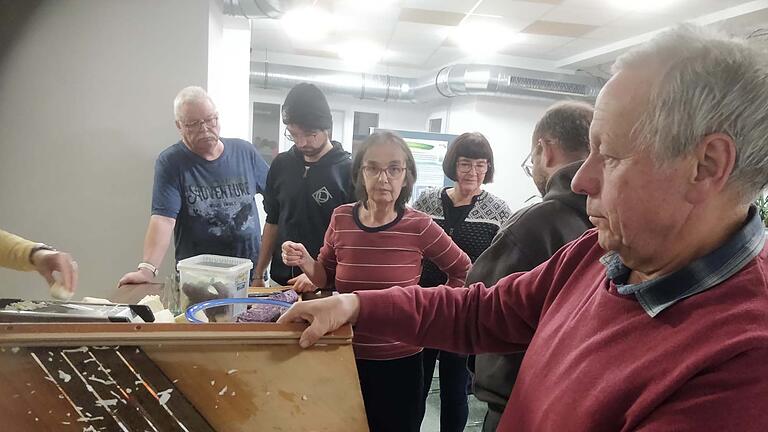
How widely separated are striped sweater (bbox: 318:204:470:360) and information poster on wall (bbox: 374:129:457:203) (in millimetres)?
3191

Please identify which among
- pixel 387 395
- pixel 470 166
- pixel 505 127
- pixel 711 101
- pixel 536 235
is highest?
pixel 505 127

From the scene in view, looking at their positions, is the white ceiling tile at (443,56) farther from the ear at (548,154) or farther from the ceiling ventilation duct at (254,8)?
the ear at (548,154)

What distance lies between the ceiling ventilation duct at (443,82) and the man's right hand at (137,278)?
3.72 meters

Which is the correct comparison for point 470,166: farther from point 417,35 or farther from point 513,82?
point 513,82

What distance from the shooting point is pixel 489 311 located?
868 millimetres

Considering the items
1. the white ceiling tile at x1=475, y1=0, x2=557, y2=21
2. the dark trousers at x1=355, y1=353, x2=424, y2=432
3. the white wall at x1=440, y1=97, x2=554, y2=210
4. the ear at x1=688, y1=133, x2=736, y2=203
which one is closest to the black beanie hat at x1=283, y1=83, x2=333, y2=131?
the dark trousers at x1=355, y1=353, x2=424, y2=432

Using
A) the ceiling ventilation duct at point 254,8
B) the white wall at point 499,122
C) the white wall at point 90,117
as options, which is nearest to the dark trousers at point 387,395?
the white wall at point 90,117

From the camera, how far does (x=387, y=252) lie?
4.86 ft

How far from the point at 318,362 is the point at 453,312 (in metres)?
0.27

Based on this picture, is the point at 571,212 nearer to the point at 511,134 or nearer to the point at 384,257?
the point at 384,257

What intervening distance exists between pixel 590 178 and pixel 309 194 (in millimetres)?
1510

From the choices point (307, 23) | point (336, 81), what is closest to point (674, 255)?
point (307, 23)

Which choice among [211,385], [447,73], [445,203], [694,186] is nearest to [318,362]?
[211,385]

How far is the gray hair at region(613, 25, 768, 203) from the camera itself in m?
0.48
